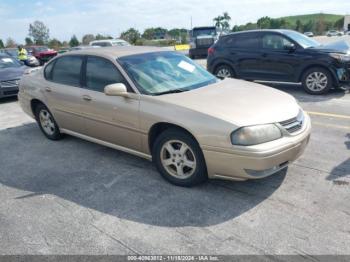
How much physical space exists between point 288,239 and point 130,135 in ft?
7.26

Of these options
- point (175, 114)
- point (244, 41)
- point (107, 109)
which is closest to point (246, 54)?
point (244, 41)

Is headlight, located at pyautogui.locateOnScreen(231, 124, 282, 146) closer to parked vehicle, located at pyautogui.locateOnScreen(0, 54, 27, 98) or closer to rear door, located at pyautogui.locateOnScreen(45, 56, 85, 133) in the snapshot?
rear door, located at pyautogui.locateOnScreen(45, 56, 85, 133)

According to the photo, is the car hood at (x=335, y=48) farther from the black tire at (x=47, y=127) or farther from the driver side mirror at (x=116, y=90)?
the black tire at (x=47, y=127)

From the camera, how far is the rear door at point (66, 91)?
4.92 metres

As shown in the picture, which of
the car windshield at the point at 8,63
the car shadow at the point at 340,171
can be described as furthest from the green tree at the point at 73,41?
the car shadow at the point at 340,171

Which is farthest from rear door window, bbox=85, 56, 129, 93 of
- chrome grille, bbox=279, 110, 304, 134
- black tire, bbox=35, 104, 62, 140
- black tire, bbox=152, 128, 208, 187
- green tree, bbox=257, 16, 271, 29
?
green tree, bbox=257, 16, 271, 29

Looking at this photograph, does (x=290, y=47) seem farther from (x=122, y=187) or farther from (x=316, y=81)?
(x=122, y=187)

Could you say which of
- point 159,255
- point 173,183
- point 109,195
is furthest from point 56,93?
point 159,255

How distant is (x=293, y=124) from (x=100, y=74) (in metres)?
2.60

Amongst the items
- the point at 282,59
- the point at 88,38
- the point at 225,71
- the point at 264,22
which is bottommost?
the point at 225,71

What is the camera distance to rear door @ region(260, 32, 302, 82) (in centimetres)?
866

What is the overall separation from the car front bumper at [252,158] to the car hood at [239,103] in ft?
0.85

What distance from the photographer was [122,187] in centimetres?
399

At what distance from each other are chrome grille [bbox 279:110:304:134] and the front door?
169 cm
